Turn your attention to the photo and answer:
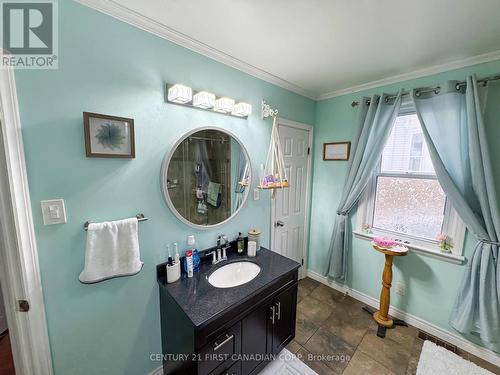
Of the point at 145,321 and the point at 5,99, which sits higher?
the point at 5,99

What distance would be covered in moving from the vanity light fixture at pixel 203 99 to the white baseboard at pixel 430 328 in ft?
8.42

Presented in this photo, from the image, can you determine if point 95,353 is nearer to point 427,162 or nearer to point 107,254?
point 107,254

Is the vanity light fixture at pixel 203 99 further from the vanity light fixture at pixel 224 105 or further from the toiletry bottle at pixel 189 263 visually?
the toiletry bottle at pixel 189 263

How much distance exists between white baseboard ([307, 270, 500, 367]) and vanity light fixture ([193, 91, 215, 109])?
256 centimetres

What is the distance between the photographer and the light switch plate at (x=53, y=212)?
3.27ft

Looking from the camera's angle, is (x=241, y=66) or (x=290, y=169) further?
(x=290, y=169)

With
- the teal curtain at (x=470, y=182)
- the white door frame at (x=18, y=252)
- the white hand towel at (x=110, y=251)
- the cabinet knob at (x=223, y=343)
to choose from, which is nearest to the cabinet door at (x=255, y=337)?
the cabinet knob at (x=223, y=343)

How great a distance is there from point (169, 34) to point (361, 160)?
2073 millimetres

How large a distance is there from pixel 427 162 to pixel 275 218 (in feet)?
5.14

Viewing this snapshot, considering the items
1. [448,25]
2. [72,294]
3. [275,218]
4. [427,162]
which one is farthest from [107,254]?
Result: [427,162]

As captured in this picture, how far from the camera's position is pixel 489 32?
50.8 inches

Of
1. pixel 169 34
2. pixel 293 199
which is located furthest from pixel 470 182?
pixel 169 34

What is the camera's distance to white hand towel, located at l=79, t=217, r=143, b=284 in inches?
42.1

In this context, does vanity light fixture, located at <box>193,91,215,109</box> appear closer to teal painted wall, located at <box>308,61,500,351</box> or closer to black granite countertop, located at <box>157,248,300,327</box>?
black granite countertop, located at <box>157,248,300,327</box>
